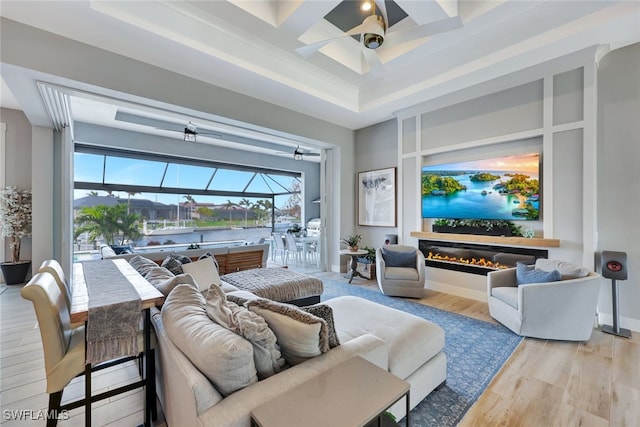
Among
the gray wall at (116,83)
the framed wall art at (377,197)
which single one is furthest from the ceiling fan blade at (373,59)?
the framed wall art at (377,197)

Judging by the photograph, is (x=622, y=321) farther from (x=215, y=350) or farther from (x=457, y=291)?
(x=215, y=350)

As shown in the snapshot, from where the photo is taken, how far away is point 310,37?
11.4ft

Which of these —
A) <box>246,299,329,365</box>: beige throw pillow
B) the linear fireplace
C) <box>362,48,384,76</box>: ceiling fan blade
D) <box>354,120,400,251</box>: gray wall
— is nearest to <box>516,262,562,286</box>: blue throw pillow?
the linear fireplace

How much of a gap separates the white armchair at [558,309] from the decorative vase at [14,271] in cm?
752

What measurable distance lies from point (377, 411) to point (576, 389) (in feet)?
6.90

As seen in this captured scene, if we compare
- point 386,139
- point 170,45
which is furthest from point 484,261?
point 170,45

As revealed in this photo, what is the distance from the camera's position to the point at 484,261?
414 centimetres

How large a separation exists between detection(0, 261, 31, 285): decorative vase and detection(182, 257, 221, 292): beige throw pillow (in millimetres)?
4206

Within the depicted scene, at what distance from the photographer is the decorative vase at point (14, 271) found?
4496mm

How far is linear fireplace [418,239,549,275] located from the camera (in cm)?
377

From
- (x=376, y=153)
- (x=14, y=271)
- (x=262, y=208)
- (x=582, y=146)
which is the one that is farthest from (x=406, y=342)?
(x=262, y=208)

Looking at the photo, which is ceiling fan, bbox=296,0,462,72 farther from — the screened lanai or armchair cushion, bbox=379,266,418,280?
the screened lanai

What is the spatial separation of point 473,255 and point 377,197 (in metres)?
2.10

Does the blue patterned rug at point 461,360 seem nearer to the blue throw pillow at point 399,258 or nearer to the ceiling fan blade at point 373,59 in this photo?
the blue throw pillow at point 399,258
